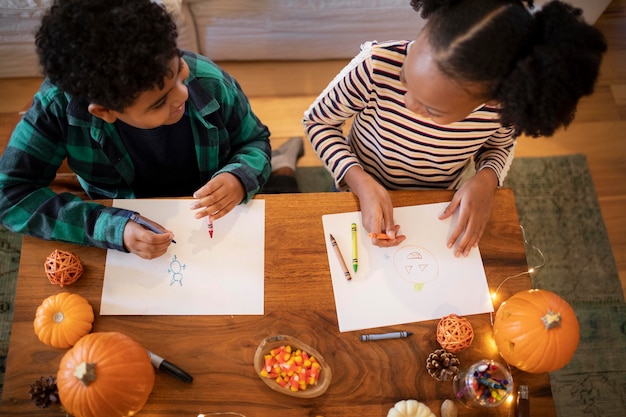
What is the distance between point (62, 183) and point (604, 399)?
5.18 ft

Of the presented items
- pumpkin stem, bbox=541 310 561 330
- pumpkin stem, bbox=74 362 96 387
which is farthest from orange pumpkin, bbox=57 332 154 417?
pumpkin stem, bbox=541 310 561 330

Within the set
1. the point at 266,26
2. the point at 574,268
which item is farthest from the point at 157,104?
the point at 574,268

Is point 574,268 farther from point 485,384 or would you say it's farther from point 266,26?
point 266,26

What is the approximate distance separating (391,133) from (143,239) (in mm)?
516

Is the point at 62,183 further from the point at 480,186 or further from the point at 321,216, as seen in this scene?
the point at 480,186

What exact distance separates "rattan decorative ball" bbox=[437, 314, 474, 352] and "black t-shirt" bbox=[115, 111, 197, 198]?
0.60m

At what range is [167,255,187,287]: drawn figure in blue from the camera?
0.85 metres

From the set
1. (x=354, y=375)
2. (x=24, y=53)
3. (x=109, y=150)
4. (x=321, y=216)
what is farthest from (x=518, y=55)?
(x=24, y=53)

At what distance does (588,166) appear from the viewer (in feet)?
5.66

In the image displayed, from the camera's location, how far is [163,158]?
3.35 ft

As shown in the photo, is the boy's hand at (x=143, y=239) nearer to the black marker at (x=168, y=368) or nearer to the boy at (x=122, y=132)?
the boy at (x=122, y=132)

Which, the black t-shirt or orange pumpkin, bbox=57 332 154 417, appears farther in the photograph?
the black t-shirt

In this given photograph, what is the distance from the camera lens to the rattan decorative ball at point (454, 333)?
2.57 ft

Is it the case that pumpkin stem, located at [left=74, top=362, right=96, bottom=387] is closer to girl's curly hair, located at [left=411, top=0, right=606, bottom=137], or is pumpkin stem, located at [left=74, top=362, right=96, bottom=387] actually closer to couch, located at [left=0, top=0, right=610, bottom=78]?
girl's curly hair, located at [left=411, top=0, right=606, bottom=137]
